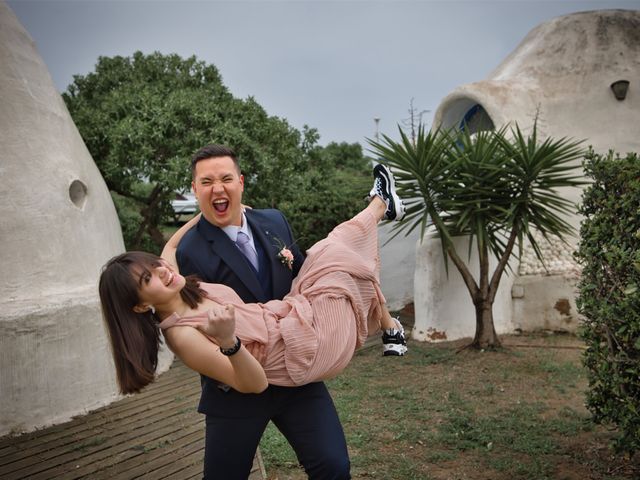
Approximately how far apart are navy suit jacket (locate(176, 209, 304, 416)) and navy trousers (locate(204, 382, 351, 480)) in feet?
0.18

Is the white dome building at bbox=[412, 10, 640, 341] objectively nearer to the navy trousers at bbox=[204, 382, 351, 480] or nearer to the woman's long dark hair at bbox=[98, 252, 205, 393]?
the navy trousers at bbox=[204, 382, 351, 480]

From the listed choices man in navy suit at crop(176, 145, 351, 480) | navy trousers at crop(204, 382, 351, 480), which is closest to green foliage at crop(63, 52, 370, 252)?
man in navy suit at crop(176, 145, 351, 480)

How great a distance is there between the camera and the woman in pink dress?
2.25 meters

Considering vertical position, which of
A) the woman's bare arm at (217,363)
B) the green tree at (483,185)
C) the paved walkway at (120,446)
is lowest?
the paved walkway at (120,446)

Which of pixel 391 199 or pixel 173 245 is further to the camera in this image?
pixel 391 199

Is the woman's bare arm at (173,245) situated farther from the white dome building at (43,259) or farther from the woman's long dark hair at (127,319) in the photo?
the white dome building at (43,259)

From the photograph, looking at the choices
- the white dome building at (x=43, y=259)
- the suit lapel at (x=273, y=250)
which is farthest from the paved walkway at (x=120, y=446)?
the suit lapel at (x=273, y=250)

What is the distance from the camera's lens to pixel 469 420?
5270mm

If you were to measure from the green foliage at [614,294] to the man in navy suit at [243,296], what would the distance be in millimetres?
1878

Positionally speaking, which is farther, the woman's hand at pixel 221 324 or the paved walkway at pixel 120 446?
the paved walkway at pixel 120 446

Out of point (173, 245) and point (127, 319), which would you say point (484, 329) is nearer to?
point (173, 245)

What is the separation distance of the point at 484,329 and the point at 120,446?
15.8 feet

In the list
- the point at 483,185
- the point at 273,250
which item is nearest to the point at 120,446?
the point at 273,250

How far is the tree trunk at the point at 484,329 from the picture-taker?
25.1 feet
